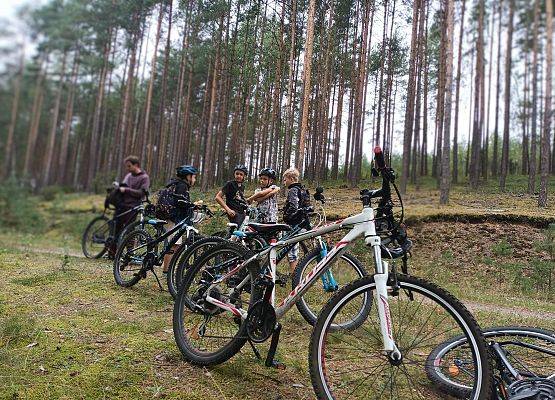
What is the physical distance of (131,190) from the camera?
709 centimetres

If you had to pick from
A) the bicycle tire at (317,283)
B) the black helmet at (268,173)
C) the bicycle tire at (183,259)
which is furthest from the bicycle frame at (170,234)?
the bicycle tire at (317,283)

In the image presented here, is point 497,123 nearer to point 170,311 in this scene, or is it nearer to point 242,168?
point 242,168

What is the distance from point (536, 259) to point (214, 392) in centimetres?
359

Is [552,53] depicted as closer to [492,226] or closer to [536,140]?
[536,140]

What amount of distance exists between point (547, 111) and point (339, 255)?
422 centimetres

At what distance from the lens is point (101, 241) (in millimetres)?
8469

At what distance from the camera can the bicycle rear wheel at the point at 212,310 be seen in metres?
2.74

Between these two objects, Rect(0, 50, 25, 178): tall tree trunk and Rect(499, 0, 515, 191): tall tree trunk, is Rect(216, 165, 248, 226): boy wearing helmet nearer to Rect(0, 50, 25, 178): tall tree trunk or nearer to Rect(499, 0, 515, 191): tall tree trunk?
Rect(499, 0, 515, 191): tall tree trunk

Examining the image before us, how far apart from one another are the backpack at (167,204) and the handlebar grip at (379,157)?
142 inches

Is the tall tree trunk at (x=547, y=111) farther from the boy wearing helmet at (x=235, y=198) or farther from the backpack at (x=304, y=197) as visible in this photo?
Result: the boy wearing helmet at (x=235, y=198)

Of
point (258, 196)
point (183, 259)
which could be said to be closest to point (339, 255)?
point (183, 259)

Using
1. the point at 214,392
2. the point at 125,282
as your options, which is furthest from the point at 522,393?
the point at 125,282

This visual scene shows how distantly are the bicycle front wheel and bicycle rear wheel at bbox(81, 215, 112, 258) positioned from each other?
7108mm

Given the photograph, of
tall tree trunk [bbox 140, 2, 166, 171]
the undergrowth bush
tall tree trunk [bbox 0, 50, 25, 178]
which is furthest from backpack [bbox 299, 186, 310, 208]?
tall tree trunk [bbox 0, 50, 25, 178]
